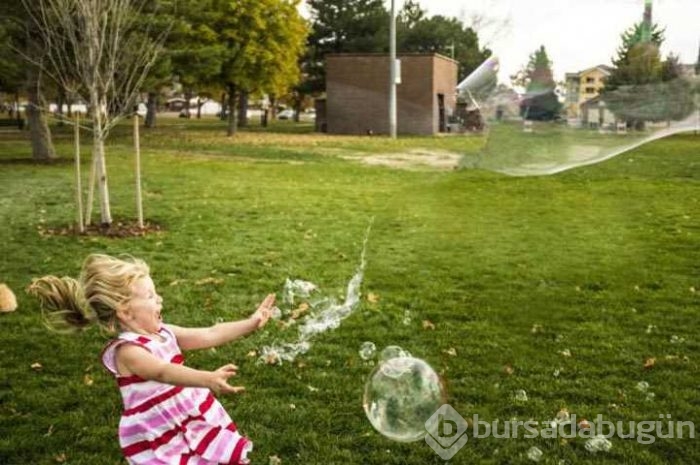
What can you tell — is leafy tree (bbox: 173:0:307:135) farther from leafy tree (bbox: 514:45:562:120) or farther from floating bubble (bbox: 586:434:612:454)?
floating bubble (bbox: 586:434:612:454)

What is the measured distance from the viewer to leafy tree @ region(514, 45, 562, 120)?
6.63 meters

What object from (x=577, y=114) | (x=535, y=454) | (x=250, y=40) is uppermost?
(x=250, y=40)

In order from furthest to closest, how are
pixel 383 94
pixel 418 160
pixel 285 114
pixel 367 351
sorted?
pixel 285 114 → pixel 383 94 → pixel 418 160 → pixel 367 351

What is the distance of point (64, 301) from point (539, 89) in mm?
4996

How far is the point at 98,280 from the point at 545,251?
25.4 ft

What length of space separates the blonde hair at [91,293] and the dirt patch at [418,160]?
18.1 metres

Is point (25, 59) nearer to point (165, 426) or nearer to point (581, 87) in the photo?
point (581, 87)

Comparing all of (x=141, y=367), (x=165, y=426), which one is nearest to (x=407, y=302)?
(x=165, y=426)

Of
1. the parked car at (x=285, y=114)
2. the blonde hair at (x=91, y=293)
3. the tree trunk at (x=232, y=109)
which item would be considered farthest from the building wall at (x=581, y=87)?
the parked car at (x=285, y=114)

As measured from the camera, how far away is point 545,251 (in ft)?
32.2

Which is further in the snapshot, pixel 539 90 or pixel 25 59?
pixel 25 59

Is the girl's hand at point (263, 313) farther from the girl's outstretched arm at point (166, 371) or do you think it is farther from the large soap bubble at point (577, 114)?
the large soap bubble at point (577, 114)

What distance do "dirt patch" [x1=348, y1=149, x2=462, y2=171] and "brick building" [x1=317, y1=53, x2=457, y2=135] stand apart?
15.2 m

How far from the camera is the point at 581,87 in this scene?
255 inches
